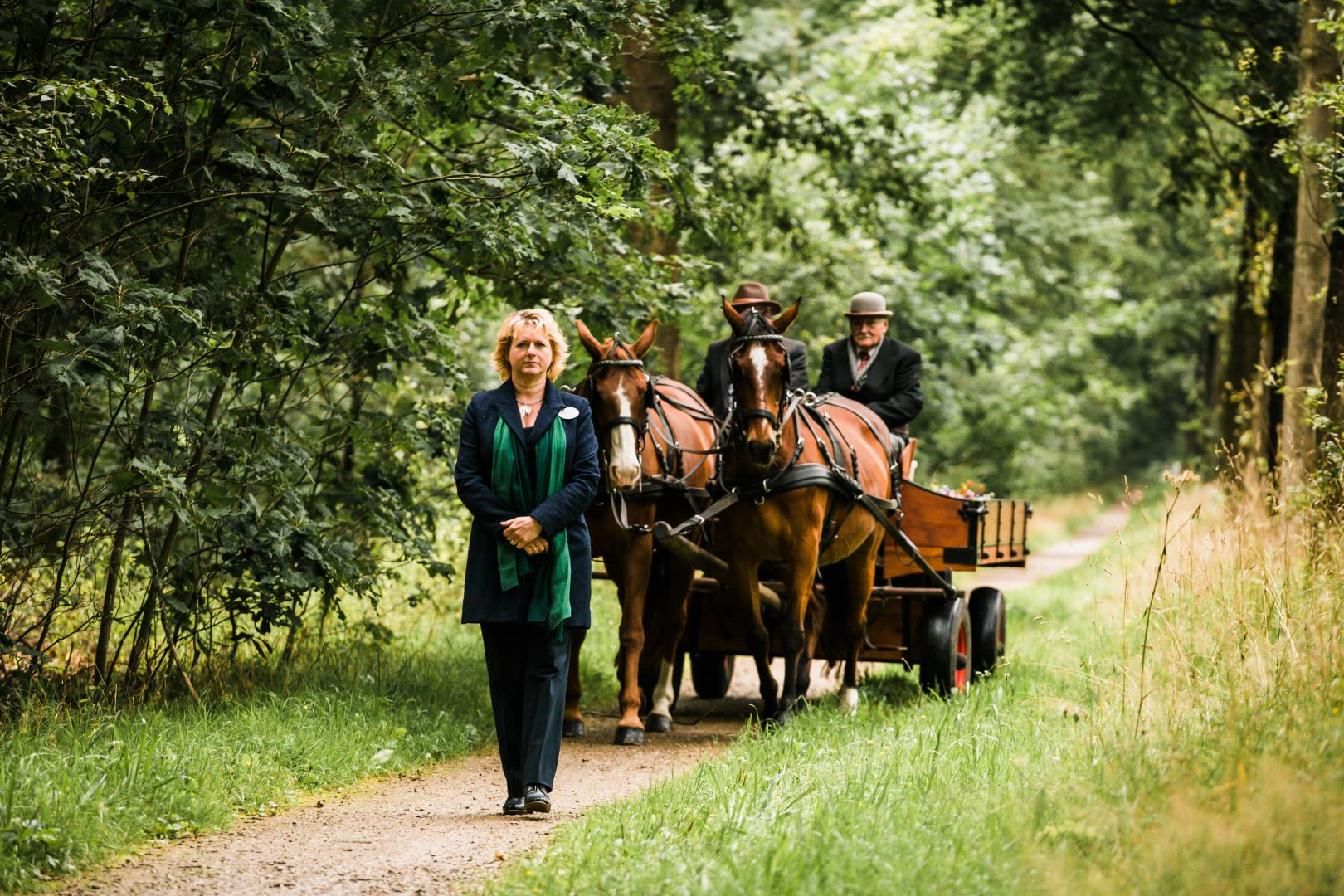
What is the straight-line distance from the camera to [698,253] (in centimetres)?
1281

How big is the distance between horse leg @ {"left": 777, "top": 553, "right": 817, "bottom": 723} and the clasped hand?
2.86m

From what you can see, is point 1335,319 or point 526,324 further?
point 1335,319

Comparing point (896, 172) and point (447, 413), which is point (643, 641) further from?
point (896, 172)

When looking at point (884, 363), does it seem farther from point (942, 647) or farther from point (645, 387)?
point (645, 387)

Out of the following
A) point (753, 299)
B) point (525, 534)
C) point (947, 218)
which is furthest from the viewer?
point (947, 218)

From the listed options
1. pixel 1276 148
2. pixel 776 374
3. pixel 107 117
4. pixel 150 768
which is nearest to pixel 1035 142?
pixel 1276 148

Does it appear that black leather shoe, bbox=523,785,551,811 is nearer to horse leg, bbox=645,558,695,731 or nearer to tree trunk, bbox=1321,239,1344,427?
horse leg, bbox=645,558,695,731

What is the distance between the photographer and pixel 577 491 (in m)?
6.23

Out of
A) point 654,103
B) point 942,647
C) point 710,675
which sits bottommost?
point 710,675

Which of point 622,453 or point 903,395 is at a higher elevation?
point 903,395

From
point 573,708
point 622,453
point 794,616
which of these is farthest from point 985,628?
point 622,453

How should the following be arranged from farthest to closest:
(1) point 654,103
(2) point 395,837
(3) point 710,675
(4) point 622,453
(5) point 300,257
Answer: (1) point 654,103, (3) point 710,675, (5) point 300,257, (4) point 622,453, (2) point 395,837

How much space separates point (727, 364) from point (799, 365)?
515mm

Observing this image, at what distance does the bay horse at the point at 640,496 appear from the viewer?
812 cm
